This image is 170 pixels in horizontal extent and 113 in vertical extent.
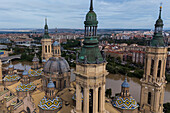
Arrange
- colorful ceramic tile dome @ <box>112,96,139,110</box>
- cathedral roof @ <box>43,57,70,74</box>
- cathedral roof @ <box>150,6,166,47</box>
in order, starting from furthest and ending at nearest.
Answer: cathedral roof @ <box>43,57,70,74</box> < colorful ceramic tile dome @ <box>112,96,139,110</box> < cathedral roof @ <box>150,6,166,47</box>

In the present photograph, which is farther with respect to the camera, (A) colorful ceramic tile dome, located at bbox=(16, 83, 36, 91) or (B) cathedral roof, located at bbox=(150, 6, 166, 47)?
(A) colorful ceramic tile dome, located at bbox=(16, 83, 36, 91)

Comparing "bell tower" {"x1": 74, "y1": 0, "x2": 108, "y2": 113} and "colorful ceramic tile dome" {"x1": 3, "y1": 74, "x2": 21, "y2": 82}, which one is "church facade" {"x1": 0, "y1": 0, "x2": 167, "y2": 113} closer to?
"bell tower" {"x1": 74, "y1": 0, "x2": 108, "y2": 113}

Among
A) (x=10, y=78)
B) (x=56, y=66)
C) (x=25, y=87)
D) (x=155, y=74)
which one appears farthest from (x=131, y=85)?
(x=10, y=78)

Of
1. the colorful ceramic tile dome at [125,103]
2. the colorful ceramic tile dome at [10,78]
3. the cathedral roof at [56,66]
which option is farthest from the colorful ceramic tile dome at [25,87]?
the colorful ceramic tile dome at [125,103]

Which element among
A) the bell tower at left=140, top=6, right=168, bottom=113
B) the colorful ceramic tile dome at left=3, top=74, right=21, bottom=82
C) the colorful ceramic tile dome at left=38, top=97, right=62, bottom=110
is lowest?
the colorful ceramic tile dome at left=3, top=74, right=21, bottom=82

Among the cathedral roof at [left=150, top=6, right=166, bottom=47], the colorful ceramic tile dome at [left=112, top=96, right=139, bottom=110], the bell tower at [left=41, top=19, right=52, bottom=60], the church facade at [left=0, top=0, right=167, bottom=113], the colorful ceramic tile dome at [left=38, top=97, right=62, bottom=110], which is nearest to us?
the church facade at [left=0, top=0, right=167, bottom=113]

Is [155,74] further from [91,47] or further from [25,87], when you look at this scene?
[25,87]

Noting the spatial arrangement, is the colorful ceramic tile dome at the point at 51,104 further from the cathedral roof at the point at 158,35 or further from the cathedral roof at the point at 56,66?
the cathedral roof at the point at 158,35

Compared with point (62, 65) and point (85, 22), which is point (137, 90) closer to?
point (62, 65)

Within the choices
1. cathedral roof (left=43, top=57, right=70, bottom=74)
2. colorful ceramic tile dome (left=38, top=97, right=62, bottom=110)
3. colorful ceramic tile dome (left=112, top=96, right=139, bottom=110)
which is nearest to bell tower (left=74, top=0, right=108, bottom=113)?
colorful ceramic tile dome (left=38, top=97, right=62, bottom=110)
